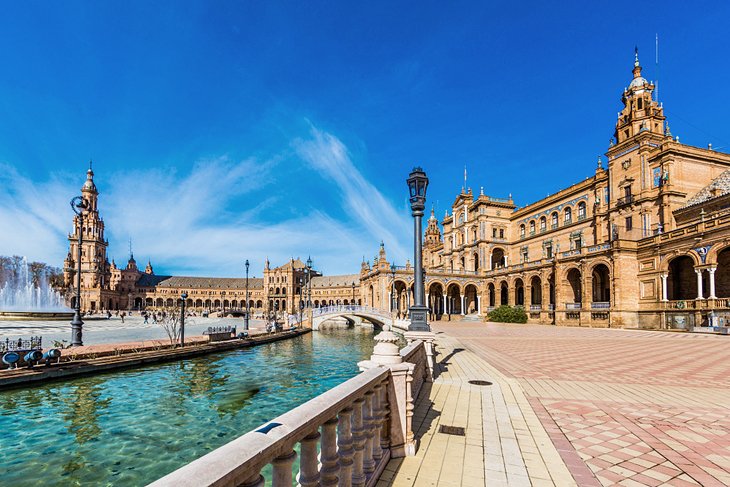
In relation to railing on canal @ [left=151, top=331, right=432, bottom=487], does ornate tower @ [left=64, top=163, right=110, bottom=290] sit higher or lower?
higher

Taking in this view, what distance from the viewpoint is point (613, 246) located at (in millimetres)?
34438

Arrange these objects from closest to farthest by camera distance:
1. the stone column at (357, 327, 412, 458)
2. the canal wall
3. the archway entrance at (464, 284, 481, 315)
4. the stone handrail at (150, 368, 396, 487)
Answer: the stone handrail at (150, 368, 396, 487)
the stone column at (357, 327, 412, 458)
the canal wall
the archway entrance at (464, 284, 481, 315)

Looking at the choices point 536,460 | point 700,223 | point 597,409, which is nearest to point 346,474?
point 536,460

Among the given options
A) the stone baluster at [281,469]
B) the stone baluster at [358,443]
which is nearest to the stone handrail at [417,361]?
the stone baluster at [358,443]

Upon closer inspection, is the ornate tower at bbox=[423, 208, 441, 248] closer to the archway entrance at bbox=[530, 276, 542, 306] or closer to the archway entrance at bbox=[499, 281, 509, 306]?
the archway entrance at bbox=[499, 281, 509, 306]

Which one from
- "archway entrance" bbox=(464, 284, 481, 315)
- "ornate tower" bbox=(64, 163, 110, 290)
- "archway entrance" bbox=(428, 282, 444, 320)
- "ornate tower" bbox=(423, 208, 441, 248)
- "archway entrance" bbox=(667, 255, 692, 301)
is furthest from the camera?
"ornate tower" bbox=(64, 163, 110, 290)

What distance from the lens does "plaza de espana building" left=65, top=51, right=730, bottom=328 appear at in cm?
3025

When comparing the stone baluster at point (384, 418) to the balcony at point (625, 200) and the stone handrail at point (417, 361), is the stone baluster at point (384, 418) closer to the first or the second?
the stone handrail at point (417, 361)

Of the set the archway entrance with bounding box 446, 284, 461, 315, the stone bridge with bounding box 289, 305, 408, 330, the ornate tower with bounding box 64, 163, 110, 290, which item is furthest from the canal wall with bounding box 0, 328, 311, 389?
the ornate tower with bounding box 64, 163, 110, 290

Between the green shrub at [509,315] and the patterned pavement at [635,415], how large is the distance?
30.8m

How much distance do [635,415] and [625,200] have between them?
39186mm

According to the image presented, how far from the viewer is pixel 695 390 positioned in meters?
8.85

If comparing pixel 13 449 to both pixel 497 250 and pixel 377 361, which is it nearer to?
pixel 377 361

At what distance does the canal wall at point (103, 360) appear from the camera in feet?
41.6
